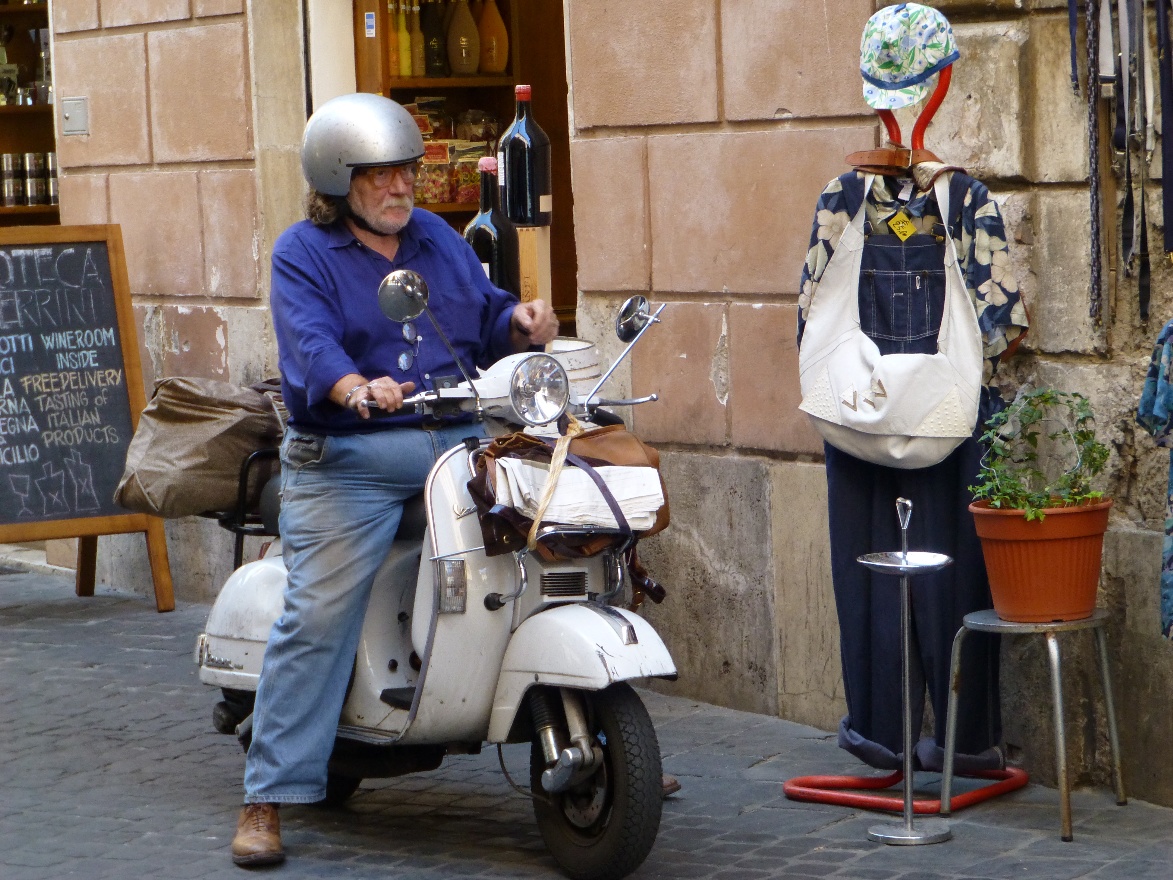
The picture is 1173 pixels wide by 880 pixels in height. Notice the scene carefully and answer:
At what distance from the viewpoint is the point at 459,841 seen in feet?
15.7

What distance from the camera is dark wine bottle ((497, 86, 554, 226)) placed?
6301 millimetres

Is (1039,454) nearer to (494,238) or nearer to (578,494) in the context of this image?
(578,494)

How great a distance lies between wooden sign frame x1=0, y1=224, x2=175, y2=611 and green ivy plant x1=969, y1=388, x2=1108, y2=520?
4098 millimetres

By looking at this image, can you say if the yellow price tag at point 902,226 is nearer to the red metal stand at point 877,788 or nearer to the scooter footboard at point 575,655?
the scooter footboard at point 575,655

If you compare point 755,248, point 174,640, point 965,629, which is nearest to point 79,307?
point 174,640

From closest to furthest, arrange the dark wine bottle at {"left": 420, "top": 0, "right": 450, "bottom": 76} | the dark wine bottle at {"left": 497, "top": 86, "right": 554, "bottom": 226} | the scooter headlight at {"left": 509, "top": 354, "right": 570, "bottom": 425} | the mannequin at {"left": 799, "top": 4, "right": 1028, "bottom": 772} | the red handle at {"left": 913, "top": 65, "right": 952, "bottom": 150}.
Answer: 1. the scooter headlight at {"left": 509, "top": 354, "right": 570, "bottom": 425}
2. the mannequin at {"left": 799, "top": 4, "right": 1028, "bottom": 772}
3. the red handle at {"left": 913, "top": 65, "right": 952, "bottom": 150}
4. the dark wine bottle at {"left": 497, "top": 86, "right": 554, "bottom": 226}
5. the dark wine bottle at {"left": 420, "top": 0, "right": 450, "bottom": 76}

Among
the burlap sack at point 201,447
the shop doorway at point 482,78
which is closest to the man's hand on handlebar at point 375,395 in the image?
the burlap sack at point 201,447

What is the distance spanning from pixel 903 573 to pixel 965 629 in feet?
1.30

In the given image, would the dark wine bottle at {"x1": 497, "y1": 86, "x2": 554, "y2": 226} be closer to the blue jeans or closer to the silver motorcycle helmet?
the silver motorcycle helmet

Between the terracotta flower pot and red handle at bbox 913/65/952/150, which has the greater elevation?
red handle at bbox 913/65/952/150

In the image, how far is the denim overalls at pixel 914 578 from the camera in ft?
15.6

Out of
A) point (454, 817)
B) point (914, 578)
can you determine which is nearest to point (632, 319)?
point (914, 578)

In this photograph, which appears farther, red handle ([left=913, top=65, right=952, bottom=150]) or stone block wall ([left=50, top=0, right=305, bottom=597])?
stone block wall ([left=50, top=0, right=305, bottom=597])

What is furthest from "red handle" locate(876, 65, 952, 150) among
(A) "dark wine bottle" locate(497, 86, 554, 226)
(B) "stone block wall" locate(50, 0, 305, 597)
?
(B) "stone block wall" locate(50, 0, 305, 597)
